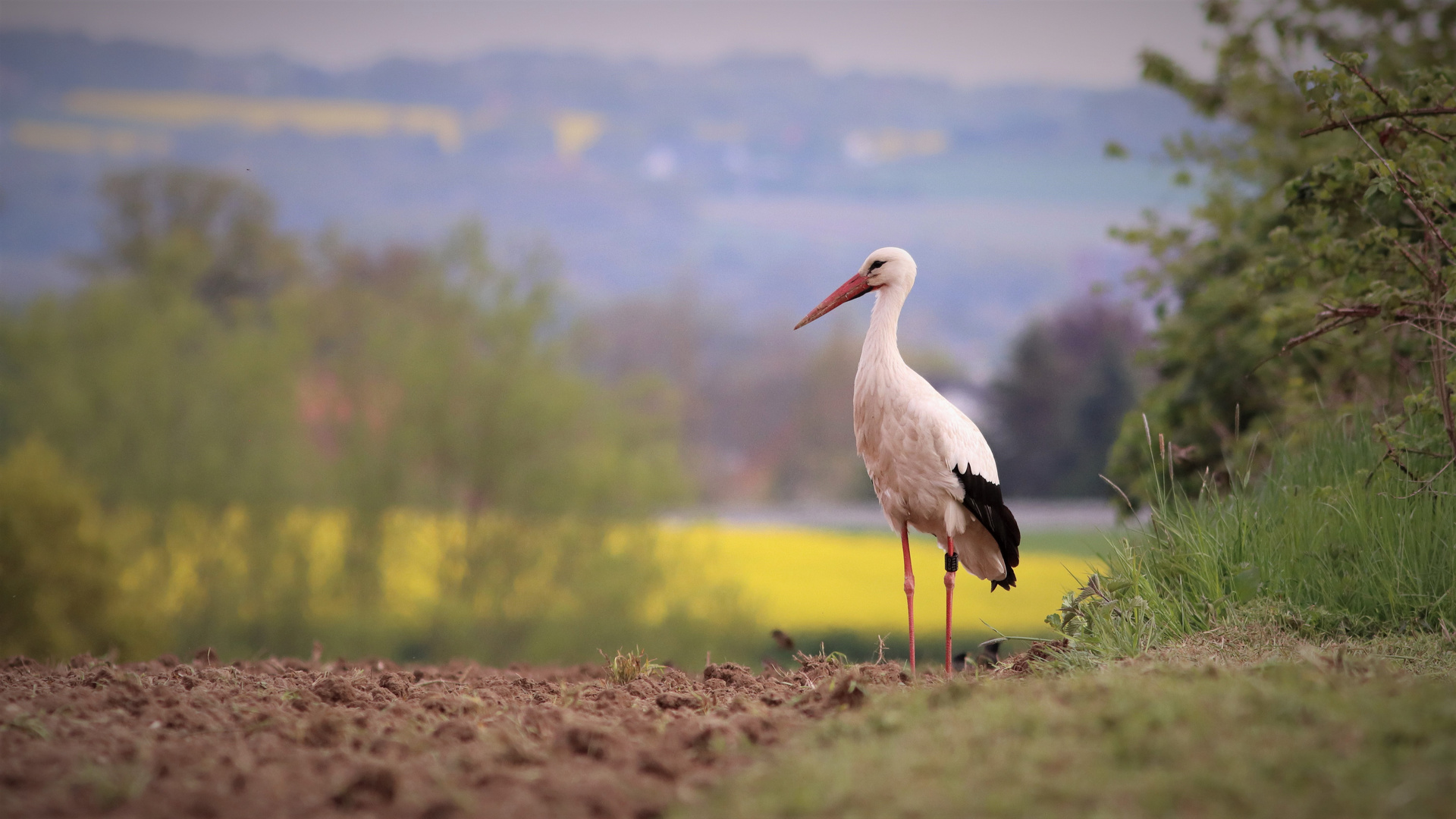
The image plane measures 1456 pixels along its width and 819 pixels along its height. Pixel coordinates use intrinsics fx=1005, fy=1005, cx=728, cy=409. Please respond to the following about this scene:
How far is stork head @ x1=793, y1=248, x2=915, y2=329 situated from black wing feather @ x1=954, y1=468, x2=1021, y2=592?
1115 mm

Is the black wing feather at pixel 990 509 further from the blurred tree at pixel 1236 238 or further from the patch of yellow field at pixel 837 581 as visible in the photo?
the patch of yellow field at pixel 837 581

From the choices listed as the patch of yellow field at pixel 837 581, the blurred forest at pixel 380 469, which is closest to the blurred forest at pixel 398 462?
the blurred forest at pixel 380 469

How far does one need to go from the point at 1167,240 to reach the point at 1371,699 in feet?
24.3

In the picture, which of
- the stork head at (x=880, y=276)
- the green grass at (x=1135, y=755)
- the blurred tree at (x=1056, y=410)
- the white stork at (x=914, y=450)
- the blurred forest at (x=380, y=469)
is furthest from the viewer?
the blurred tree at (x=1056, y=410)

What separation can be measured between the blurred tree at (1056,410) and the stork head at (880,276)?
768 inches

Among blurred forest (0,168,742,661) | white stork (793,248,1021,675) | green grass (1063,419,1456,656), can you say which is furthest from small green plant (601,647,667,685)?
blurred forest (0,168,742,661)

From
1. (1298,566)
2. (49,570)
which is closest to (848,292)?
(1298,566)

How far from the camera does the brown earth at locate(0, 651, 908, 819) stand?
2623mm

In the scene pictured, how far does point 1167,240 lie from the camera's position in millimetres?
9383

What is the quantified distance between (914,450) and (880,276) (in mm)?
1023

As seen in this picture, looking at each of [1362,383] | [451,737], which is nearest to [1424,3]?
[1362,383]

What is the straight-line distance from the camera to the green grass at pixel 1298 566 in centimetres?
467

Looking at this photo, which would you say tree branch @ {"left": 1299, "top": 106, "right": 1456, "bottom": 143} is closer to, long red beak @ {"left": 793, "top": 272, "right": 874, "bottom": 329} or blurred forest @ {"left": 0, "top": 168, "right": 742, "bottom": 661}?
long red beak @ {"left": 793, "top": 272, "right": 874, "bottom": 329}

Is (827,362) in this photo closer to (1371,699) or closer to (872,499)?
(872,499)
